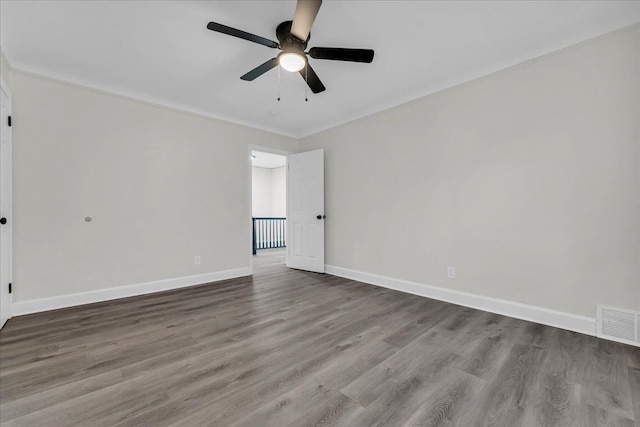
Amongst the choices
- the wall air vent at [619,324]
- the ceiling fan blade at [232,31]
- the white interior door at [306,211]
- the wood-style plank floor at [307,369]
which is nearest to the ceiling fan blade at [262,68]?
the ceiling fan blade at [232,31]

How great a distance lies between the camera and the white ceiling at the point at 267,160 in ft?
26.3

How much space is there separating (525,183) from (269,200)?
27.5 ft

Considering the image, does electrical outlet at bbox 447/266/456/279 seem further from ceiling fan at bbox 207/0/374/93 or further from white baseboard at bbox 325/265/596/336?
ceiling fan at bbox 207/0/374/93

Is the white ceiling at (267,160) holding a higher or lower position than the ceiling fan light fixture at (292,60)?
higher

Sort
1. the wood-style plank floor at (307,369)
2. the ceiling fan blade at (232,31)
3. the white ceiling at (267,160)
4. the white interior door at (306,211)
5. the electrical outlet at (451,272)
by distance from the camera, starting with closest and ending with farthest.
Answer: the wood-style plank floor at (307,369) → the ceiling fan blade at (232,31) → the electrical outlet at (451,272) → the white interior door at (306,211) → the white ceiling at (267,160)

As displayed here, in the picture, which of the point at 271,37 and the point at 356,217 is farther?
the point at 356,217

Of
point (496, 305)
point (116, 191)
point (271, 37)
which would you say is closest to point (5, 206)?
point (116, 191)

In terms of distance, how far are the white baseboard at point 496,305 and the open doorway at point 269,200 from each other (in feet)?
15.0

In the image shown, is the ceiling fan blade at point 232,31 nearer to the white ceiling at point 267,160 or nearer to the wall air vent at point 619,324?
the wall air vent at point 619,324

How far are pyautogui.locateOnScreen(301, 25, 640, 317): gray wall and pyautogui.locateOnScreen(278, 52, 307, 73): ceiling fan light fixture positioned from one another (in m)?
1.94

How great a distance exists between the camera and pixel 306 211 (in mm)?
5004

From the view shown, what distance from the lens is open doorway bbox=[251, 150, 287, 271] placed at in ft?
26.5

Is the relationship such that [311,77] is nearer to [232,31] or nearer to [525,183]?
[232,31]

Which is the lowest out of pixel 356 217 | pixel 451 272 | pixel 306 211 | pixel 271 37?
pixel 451 272
